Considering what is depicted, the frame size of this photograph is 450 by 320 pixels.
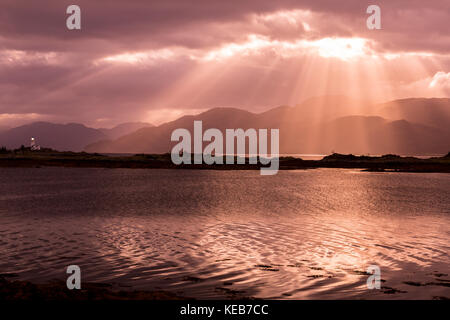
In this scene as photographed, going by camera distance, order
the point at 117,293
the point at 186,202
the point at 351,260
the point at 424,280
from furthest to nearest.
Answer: the point at 186,202
the point at 351,260
the point at 424,280
the point at 117,293

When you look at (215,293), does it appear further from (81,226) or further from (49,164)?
(49,164)

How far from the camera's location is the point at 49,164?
127 metres

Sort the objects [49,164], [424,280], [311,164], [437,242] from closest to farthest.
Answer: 1. [424,280]
2. [437,242]
3. [49,164]
4. [311,164]

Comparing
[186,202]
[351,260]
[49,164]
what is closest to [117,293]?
[351,260]

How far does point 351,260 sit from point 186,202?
24713 millimetres

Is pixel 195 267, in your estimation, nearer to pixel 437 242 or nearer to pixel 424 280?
pixel 424 280

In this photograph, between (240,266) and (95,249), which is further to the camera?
(95,249)

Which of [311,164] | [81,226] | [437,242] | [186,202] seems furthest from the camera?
[311,164]

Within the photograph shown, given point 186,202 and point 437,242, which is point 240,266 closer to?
point 437,242

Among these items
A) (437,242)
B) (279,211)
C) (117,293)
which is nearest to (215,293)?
(117,293)

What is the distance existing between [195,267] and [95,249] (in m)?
5.39

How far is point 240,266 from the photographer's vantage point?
55.4 feet

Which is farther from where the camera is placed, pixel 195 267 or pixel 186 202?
pixel 186 202
